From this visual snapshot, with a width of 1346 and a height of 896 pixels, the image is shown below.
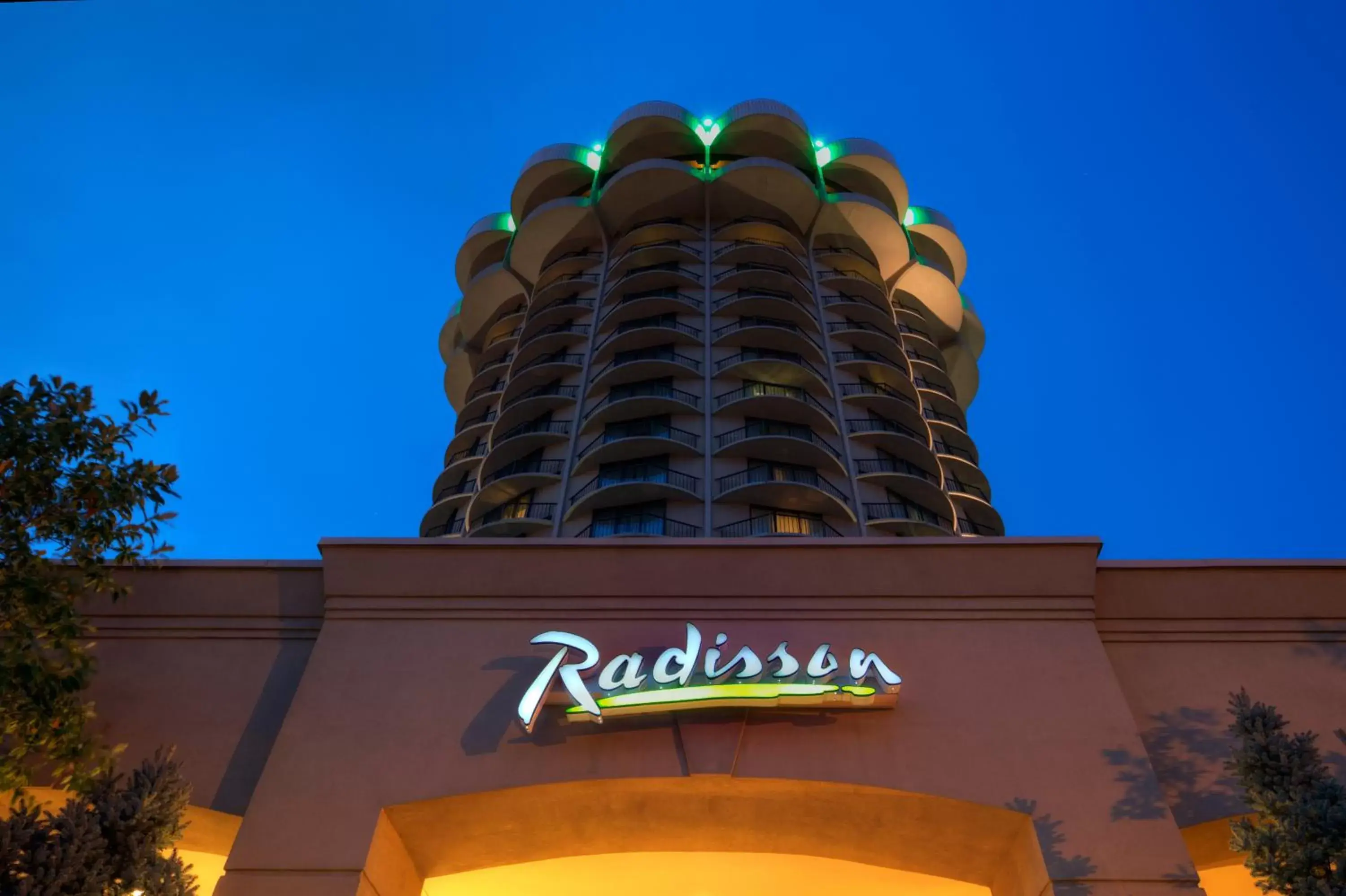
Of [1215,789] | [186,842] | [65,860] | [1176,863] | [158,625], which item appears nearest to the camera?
[65,860]

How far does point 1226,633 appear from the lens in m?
13.8

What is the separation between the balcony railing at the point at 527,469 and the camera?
36.2 m

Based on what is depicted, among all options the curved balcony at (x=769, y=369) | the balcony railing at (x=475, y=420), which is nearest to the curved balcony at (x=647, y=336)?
the curved balcony at (x=769, y=369)

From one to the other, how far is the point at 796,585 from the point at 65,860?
9.02 metres

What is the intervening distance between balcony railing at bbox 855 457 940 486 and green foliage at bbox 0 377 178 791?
1074 inches

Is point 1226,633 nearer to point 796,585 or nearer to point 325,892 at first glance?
point 796,585

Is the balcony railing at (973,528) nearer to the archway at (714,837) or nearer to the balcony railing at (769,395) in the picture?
the balcony railing at (769,395)

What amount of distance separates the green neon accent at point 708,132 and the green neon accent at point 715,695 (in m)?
36.1

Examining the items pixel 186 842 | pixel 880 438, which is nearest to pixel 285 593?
pixel 186 842

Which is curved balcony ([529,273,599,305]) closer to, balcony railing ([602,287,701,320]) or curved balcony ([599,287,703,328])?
balcony railing ([602,287,701,320])

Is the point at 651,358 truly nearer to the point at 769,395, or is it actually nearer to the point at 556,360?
the point at 556,360

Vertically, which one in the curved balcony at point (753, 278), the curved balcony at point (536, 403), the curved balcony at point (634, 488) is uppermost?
the curved balcony at point (753, 278)

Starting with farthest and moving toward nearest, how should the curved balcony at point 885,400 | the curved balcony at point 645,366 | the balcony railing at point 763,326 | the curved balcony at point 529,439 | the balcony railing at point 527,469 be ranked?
the balcony railing at point 763,326, the curved balcony at point 885,400, the curved balcony at point 529,439, the curved balcony at point 645,366, the balcony railing at point 527,469

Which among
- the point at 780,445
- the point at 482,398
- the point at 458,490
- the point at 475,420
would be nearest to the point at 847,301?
the point at 780,445
